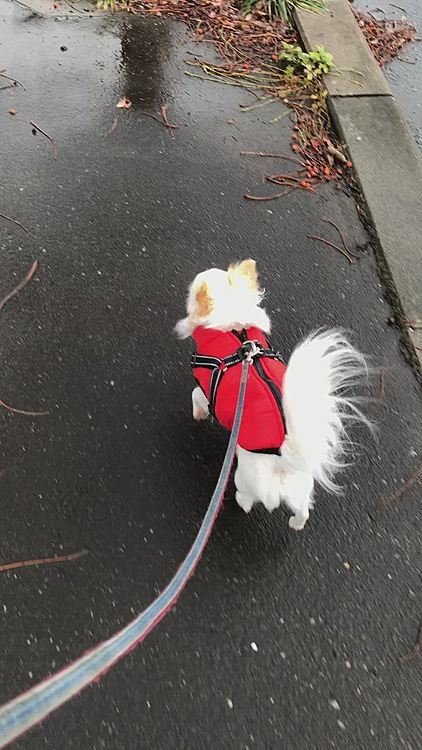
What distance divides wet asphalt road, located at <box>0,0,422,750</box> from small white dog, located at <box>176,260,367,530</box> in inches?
13.1

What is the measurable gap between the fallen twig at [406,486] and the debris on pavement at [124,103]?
337 centimetres

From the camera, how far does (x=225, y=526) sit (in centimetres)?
228

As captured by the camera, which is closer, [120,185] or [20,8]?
[120,185]

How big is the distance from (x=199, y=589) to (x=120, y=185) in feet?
8.69

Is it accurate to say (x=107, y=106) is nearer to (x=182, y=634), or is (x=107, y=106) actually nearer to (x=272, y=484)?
(x=272, y=484)

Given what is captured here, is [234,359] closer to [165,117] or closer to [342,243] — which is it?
[342,243]

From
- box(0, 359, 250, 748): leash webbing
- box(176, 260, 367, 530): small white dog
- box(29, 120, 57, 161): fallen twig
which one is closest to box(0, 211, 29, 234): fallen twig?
box(29, 120, 57, 161): fallen twig

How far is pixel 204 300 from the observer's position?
2061 mm

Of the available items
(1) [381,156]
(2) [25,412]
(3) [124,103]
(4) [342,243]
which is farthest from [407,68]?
(2) [25,412]

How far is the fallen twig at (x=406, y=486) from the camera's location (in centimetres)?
242

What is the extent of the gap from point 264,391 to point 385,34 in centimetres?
498

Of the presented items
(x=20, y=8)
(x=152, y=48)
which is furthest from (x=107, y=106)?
(x=20, y=8)

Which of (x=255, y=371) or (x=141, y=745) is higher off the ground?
(x=255, y=371)

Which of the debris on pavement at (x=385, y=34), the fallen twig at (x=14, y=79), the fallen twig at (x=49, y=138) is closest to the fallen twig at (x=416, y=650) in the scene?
the fallen twig at (x=49, y=138)
